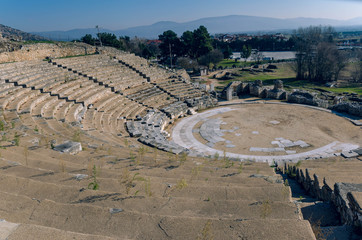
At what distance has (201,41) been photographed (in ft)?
179

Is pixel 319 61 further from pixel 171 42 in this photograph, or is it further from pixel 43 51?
pixel 43 51

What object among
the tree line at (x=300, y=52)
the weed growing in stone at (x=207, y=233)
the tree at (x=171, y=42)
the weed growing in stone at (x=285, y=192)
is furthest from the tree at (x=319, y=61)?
the weed growing in stone at (x=207, y=233)

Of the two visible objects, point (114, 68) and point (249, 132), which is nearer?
point (249, 132)

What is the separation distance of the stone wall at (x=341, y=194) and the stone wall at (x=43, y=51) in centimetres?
2607

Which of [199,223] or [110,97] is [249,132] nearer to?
[110,97]

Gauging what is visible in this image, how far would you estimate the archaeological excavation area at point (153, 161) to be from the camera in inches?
170

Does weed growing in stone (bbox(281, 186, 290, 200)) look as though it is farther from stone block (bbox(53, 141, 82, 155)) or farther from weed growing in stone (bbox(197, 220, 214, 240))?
stone block (bbox(53, 141, 82, 155))

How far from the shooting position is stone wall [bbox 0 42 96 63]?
2295cm

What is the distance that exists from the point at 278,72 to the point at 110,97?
43.1 m

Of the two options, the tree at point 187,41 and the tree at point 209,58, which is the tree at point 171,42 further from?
the tree at point 209,58

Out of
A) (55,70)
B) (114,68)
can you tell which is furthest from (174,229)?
(114,68)

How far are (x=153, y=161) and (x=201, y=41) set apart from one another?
161ft

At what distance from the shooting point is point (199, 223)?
4262mm

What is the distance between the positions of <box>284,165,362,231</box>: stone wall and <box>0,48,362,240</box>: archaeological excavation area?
42mm
